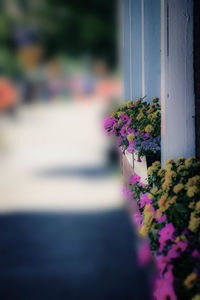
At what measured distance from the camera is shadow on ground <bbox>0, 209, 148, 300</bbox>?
173 inches

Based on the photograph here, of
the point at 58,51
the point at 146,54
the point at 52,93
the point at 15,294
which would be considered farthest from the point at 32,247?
the point at 52,93

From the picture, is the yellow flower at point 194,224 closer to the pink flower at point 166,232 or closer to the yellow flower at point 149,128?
the pink flower at point 166,232

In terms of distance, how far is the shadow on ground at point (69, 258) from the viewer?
4.40 metres

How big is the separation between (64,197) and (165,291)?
21.5ft

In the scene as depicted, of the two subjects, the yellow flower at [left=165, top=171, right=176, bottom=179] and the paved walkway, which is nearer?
the yellow flower at [left=165, top=171, right=176, bottom=179]

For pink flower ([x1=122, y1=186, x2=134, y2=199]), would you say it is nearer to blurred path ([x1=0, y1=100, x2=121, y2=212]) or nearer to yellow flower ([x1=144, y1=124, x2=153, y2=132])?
yellow flower ([x1=144, y1=124, x2=153, y2=132])

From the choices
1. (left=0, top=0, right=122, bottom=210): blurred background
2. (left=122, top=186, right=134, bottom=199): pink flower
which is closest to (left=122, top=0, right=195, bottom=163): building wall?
(left=122, top=186, right=134, bottom=199): pink flower

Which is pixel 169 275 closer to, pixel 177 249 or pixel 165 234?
pixel 177 249

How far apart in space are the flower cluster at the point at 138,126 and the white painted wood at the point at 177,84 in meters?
0.28

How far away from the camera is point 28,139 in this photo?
18.8 m

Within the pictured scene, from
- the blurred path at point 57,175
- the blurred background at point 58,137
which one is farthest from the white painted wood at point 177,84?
the blurred background at point 58,137

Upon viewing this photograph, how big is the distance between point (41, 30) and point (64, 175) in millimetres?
4429

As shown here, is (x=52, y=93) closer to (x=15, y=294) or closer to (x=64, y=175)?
(x=64, y=175)

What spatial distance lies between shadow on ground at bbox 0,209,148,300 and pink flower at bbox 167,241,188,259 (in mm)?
2385
